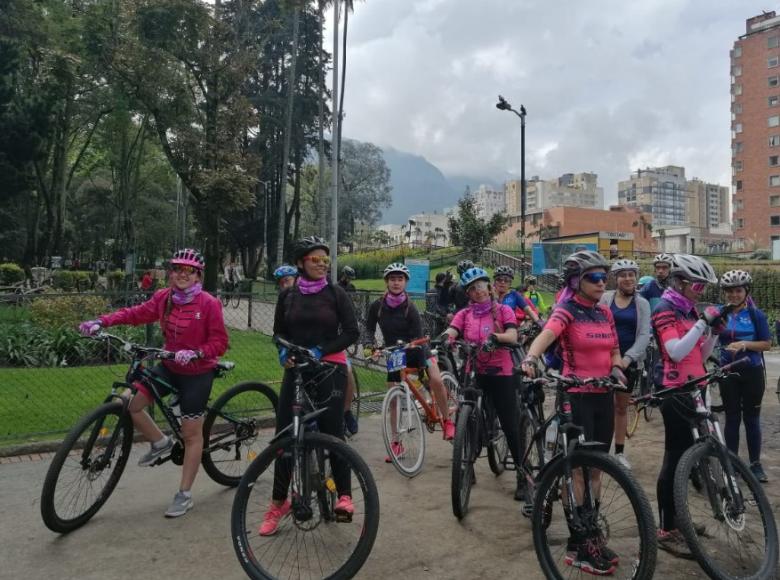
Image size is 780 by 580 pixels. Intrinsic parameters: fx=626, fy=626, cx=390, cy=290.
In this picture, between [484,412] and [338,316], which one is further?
[484,412]

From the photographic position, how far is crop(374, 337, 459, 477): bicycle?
240 inches

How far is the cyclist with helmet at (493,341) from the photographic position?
5.18 meters

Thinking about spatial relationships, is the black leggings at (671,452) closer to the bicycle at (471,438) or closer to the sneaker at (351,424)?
the bicycle at (471,438)

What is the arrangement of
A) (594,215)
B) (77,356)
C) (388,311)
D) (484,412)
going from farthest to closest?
1. (594,215)
2. (77,356)
3. (388,311)
4. (484,412)

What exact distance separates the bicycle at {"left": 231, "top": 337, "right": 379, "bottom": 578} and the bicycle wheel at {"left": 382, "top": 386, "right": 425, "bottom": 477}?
203 centimetres

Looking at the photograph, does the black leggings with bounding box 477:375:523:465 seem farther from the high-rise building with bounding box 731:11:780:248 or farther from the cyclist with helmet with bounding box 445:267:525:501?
the high-rise building with bounding box 731:11:780:248

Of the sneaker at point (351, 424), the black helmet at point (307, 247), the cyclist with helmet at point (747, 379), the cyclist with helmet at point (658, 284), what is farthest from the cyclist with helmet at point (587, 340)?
the sneaker at point (351, 424)

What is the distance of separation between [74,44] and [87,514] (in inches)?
1048

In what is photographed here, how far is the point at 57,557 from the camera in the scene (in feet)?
13.3

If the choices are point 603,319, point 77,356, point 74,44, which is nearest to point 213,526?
point 603,319

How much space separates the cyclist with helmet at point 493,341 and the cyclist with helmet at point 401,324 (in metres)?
1.15

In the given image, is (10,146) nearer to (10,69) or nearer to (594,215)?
(10,69)

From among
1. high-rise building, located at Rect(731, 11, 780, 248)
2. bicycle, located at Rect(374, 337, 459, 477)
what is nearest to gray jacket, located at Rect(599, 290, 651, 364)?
bicycle, located at Rect(374, 337, 459, 477)

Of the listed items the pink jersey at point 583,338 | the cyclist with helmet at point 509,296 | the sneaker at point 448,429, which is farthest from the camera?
the cyclist with helmet at point 509,296
